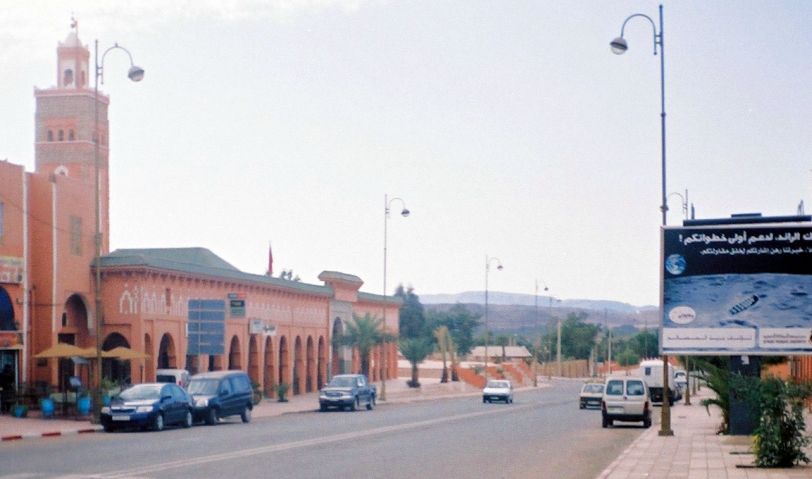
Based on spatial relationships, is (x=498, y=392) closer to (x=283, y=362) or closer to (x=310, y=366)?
(x=283, y=362)

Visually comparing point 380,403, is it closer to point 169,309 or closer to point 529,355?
point 169,309

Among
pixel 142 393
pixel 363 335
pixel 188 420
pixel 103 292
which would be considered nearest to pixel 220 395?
pixel 188 420

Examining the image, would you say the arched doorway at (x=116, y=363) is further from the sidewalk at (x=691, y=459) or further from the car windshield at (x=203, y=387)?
the sidewalk at (x=691, y=459)

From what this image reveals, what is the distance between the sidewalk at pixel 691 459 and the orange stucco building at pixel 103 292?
20.2m

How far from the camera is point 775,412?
2019 centimetres

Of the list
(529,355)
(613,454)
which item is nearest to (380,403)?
(613,454)

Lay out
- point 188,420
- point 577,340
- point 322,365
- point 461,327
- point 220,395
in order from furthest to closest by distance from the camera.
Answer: point 461,327 → point 577,340 → point 322,365 → point 220,395 → point 188,420

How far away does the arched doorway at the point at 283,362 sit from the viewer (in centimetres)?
6862

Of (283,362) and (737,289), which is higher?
(737,289)

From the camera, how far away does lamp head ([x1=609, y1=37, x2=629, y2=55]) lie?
95.2 ft

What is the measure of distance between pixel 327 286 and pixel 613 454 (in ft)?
174

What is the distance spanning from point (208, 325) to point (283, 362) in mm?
16695

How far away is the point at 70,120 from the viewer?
71.2 metres

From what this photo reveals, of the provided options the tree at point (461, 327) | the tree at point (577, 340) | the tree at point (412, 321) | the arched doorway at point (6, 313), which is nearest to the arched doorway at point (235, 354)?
the arched doorway at point (6, 313)
